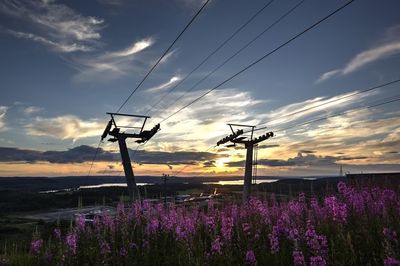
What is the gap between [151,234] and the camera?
9.17 metres

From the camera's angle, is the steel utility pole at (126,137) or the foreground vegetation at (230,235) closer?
the foreground vegetation at (230,235)

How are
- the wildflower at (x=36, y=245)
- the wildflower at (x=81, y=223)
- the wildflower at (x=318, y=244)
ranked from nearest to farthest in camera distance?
1. the wildflower at (x=318, y=244)
2. the wildflower at (x=36, y=245)
3. the wildflower at (x=81, y=223)

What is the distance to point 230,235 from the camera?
6.85 metres

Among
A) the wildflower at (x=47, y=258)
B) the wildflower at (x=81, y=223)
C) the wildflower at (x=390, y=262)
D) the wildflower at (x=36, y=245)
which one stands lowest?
the wildflower at (x=47, y=258)

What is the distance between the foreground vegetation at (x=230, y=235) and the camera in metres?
6.45

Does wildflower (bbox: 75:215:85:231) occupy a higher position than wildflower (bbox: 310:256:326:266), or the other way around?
wildflower (bbox: 310:256:326:266)

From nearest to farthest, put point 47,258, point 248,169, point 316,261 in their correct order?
point 316,261 → point 47,258 → point 248,169

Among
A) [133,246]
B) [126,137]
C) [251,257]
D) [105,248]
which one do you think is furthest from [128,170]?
A: [251,257]

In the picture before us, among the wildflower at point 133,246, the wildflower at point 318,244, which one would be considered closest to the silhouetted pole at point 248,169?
the wildflower at point 133,246

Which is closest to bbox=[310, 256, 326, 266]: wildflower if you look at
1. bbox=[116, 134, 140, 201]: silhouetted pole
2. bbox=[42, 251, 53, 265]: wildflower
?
bbox=[42, 251, 53, 265]: wildflower

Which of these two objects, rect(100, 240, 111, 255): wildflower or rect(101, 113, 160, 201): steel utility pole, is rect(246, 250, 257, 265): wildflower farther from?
rect(101, 113, 160, 201): steel utility pole

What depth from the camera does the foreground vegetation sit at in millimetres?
6453

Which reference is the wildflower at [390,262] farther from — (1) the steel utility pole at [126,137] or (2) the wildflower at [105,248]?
(1) the steel utility pole at [126,137]

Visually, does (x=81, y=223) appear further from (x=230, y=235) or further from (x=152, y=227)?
(x=230, y=235)
